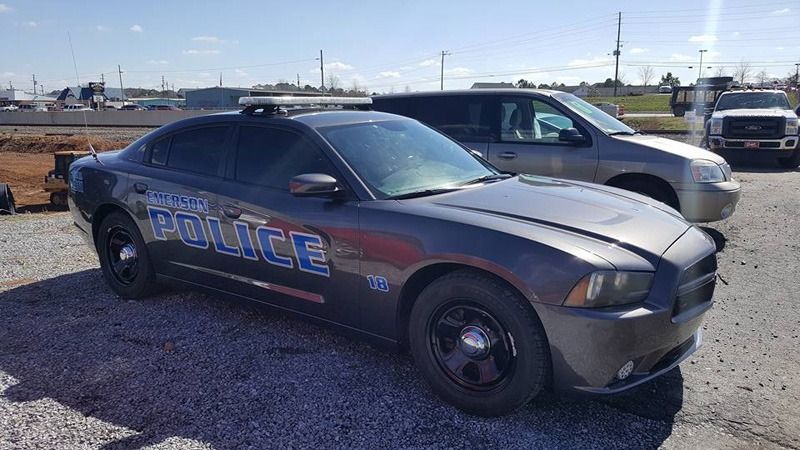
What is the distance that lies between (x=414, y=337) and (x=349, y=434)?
0.63 m

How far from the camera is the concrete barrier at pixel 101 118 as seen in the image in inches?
1826

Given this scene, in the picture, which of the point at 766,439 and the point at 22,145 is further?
the point at 22,145

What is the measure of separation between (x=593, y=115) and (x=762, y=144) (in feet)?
29.5

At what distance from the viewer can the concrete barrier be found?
4638 centimetres

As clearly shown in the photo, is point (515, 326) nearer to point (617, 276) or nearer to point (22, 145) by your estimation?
point (617, 276)

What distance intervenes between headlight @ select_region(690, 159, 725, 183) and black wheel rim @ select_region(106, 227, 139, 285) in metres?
5.74

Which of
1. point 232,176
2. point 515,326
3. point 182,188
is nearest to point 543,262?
point 515,326

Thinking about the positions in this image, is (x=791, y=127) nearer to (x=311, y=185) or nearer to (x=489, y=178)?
(x=489, y=178)

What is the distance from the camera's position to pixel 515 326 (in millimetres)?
2861

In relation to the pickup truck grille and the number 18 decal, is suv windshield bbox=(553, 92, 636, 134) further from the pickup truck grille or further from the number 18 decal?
the pickup truck grille

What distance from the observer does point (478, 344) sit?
302cm

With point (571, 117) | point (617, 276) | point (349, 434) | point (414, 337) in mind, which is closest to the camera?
point (617, 276)

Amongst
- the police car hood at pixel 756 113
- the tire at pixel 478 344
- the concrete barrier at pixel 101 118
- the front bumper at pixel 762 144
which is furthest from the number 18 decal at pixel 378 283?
the concrete barrier at pixel 101 118

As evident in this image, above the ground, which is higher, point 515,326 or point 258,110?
point 258,110
